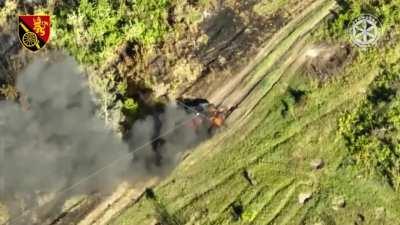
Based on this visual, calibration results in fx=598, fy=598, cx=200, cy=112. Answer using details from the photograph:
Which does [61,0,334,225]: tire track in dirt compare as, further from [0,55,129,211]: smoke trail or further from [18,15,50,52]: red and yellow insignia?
[18,15,50,52]: red and yellow insignia

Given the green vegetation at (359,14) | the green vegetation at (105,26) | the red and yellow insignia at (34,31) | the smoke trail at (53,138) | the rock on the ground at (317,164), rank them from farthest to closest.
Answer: the green vegetation at (359,14) < the red and yellow insignia at (34,31) < the green vegetation at (105,26) < the rock on the ground at (317,164) < the smoke trail at (53,138)

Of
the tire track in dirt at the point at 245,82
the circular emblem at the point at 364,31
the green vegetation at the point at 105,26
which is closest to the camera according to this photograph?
the tire track in dirt at the point at 245,82

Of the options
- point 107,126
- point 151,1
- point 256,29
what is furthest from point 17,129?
point 256,29

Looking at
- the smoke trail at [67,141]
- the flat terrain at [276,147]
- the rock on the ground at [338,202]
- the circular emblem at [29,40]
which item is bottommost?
the rock on the ground at [338,202]

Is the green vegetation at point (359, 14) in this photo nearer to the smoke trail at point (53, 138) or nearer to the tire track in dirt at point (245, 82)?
the tire track in dirt at point (245, 82)

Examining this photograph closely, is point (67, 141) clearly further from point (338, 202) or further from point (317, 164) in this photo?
point (338, 202)

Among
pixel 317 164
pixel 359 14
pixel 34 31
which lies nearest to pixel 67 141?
pixel 34 31

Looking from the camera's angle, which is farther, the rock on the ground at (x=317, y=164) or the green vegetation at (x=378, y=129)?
the rock on the ground at (x=317, y=164)

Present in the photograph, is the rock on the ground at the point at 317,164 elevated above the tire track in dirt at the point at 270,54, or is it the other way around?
the tire track in dirt at the point at 270,54

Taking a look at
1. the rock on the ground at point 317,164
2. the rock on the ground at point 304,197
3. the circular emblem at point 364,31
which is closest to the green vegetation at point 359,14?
the circular emblem at point 364,31
